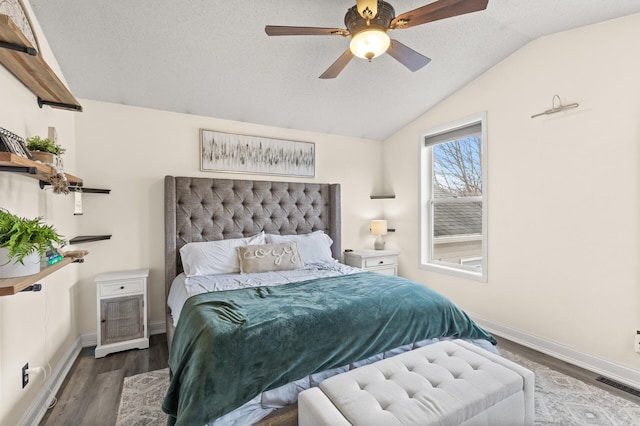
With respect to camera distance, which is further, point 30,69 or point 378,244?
point 378,244

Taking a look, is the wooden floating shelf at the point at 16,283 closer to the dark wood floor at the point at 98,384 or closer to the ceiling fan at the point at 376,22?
the dark wood floor at the point at 98,384

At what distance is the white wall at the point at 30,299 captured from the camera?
1.55 m

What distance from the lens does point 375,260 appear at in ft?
13.0

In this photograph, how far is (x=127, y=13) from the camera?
82.4 inches

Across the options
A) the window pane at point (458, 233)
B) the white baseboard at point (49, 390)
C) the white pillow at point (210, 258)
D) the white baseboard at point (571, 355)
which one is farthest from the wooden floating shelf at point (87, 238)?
the white baseboard at point (571, 355)

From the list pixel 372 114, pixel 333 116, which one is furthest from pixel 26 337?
pixel 372 114

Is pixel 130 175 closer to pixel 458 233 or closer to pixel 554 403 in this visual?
pixel 458 233

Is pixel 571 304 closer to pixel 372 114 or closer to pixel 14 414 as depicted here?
pixel 372 114

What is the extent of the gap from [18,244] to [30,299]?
89cm

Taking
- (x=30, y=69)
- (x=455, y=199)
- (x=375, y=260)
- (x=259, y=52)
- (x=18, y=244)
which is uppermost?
(x=259, y=52)

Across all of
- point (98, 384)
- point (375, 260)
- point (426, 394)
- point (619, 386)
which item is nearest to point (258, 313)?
point (426, 394)

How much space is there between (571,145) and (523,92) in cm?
69

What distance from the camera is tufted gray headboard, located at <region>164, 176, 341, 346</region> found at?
307 cm

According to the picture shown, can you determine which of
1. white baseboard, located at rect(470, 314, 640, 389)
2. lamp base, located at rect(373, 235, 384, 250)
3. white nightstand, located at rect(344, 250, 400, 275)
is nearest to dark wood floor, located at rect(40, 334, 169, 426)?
white nightstand, located at rect(344, 250, 400, 275)
